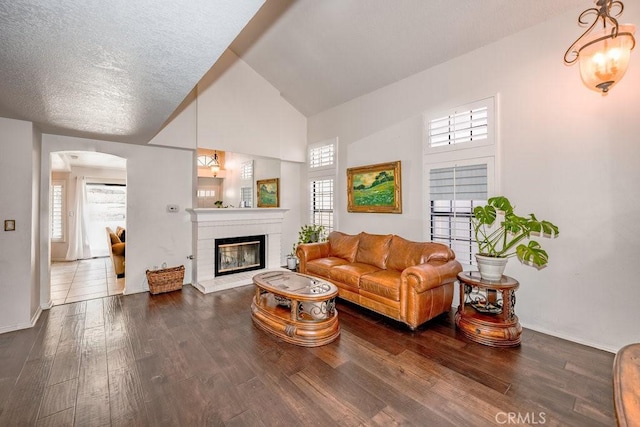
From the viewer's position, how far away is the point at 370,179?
4.75m

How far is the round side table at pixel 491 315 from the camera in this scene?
9.03 feet

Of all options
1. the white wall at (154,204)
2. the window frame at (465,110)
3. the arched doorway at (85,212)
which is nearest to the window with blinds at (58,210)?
the arched doorway at (85,212)

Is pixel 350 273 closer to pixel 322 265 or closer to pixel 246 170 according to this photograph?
pixel 322 265

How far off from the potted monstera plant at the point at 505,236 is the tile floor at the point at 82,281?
5436mm

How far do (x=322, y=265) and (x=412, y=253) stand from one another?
1.35m

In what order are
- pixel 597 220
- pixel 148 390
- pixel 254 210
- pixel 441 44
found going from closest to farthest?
pixel 148 390 < pixel 597 220 < pixel 441 44 < pixel 254 210

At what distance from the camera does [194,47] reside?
1755 millimetres

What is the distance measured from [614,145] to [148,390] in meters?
4.62

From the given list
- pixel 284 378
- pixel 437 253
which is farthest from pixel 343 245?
pixel 284 378

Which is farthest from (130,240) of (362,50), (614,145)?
(614,145)

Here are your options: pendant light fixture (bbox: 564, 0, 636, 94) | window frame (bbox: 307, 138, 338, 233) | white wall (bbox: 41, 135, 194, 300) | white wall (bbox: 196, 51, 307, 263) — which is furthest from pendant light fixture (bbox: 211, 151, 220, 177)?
pendant light fixture (bbox: 564, 0, 636, 94)

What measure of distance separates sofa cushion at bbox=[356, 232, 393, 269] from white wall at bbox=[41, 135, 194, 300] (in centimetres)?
316

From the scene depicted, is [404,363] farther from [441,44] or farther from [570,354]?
[441,44]

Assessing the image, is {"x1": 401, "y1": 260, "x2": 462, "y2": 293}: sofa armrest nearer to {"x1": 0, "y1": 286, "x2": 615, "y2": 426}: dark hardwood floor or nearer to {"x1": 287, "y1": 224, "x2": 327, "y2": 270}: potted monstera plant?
{"x1": 0, "y1": 286, "x2": 615, "y2": 426}: dark hardwood floor
